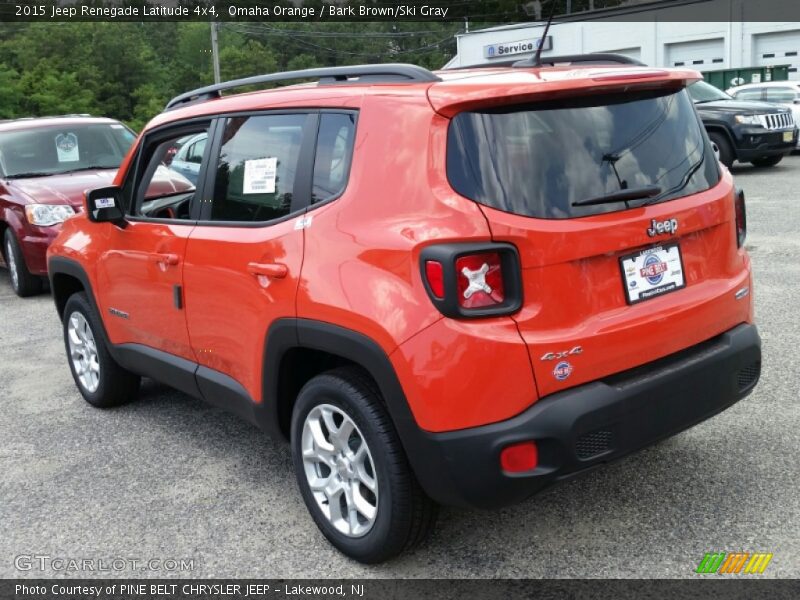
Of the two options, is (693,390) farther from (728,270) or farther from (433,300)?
(433,300)

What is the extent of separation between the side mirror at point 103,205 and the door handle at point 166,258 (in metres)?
0.39

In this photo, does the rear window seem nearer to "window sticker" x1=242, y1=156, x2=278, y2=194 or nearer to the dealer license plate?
the dealer license plate

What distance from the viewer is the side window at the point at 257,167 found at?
3.47 metres

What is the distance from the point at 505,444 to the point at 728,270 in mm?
1265

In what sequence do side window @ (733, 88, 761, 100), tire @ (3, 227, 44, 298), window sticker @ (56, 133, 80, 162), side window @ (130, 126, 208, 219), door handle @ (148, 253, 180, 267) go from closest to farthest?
door handle @ (148, 253, 180, 267)
side window @ (130, 126, 208, 219)
tire @ (3, 227, 44, 298)
window sticker @ (56, 133, 80, 162)
side window @ (733, 88, 761, 100)

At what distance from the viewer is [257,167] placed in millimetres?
3635

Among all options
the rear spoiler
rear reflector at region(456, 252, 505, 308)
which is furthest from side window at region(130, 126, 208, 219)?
Result: rear reflector at region(456, 252, 505, 308)

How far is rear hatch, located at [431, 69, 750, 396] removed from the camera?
2.79 meters

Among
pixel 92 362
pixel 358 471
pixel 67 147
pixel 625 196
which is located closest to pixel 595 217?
pixel 625 196

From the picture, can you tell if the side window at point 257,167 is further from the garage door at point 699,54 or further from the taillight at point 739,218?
the garage door at point 699,54

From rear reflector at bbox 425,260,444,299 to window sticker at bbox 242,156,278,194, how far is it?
1039 mm

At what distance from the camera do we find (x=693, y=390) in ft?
10.1

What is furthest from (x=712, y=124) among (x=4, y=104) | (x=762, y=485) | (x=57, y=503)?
(x=4, y=104)

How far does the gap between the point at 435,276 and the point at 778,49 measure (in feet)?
122
